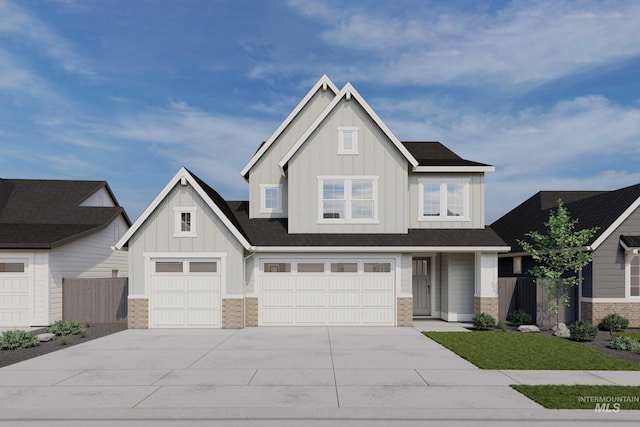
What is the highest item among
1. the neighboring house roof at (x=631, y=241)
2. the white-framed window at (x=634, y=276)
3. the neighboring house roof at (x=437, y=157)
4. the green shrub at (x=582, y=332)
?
the neighboring house roof at (x=437, y=157)

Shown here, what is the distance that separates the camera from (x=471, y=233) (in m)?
19.5

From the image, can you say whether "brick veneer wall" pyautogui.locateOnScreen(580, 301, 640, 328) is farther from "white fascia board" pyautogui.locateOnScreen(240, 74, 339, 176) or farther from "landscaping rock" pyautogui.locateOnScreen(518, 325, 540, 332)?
"white fascia board" pyautogui.locateOnScreen(240, 74, 339, 176)

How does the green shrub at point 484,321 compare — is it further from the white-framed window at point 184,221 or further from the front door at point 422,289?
the white-framed window at point 184,221

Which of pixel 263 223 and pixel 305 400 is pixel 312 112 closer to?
pixel 263 223

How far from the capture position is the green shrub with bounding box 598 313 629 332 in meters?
17.5

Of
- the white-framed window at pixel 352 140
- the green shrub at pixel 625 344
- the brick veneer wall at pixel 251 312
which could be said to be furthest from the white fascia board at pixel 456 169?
the brick veneer wall at pixel 251 312

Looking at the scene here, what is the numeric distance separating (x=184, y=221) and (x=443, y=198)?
1124 centimetres

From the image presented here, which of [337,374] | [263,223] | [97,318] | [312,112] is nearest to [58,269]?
[97,318]

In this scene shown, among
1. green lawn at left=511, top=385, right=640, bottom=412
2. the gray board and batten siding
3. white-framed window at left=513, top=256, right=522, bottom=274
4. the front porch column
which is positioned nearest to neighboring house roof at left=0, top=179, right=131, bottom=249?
the gray board and batten siding

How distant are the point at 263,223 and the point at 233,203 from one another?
347 centimetres

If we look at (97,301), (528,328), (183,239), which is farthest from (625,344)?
(97,301)

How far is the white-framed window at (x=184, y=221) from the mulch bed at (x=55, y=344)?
4.52 m

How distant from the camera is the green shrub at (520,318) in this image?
18.9 meters

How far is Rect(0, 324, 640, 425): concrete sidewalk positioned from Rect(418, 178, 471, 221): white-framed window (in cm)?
732
